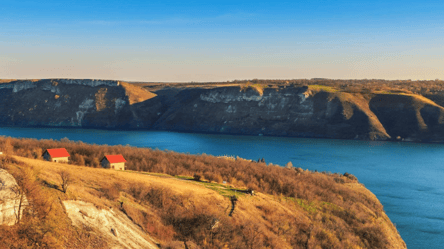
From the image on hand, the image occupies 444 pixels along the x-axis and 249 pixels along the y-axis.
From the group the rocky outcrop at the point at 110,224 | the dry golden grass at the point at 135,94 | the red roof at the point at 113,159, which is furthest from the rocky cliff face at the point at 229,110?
the rocky outcrop at the point at 110,224

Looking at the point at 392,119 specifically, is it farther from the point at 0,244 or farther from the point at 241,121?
the point at 0,244

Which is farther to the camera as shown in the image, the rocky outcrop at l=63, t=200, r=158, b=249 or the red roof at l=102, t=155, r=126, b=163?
the red roof at l=102, t=155, r=126, b=163

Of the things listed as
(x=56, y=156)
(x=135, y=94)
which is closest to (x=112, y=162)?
(x=56, y=156)


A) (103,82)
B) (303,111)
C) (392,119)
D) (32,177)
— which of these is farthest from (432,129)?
(103,82)

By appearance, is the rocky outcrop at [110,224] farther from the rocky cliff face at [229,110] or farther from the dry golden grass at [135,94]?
the dry golden grass at [135,94]

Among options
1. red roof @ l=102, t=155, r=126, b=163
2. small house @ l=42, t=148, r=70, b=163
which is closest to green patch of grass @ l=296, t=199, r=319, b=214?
red roof @ l=102, t=155, r=126, b=163

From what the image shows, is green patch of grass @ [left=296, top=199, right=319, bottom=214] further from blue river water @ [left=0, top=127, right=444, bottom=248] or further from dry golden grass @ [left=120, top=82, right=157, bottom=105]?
dry golden grass @ [left=120, top=82, right=157, bottom=105]
